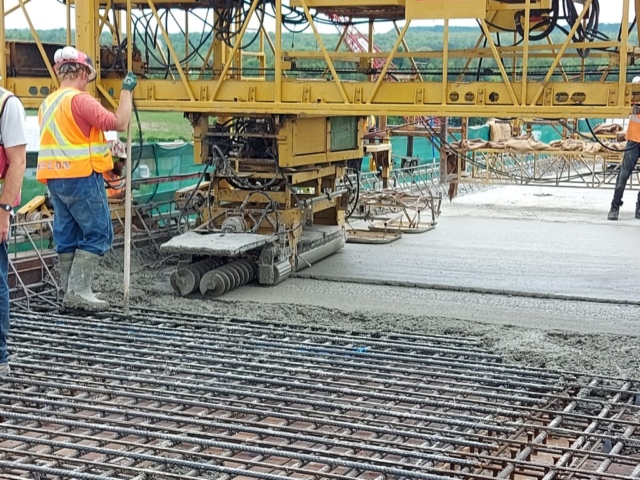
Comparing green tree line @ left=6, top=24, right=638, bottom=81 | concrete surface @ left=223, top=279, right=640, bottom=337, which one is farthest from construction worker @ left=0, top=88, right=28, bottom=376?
green tree line @ left=6, top=24, right=638, bottom=81

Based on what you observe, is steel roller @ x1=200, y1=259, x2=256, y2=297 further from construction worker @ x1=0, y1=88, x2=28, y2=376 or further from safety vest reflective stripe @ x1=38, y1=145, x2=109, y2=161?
construction worker @ x1=0, y1=88, x2=28, y2=376

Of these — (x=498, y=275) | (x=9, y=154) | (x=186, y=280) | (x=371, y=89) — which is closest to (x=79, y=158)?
(x=186, y=280)

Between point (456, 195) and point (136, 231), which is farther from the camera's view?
point (456, 195)

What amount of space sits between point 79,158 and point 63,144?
16 cm

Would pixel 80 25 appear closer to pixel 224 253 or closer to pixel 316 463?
pixel 224 253

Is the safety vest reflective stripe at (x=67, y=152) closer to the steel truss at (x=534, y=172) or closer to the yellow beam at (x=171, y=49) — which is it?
the yellow beam at (x=171, y=49)

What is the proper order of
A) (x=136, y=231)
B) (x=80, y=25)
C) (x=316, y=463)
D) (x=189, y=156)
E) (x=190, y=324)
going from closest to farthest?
(x=316, y=463)
(x=190, y=324)
(x=80, y=25)
(x=136, y=231)
(x=189, y=156)

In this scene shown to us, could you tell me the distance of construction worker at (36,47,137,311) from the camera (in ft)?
24.0

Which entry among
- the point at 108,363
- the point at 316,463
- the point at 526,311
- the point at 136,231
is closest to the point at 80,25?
the point at 136,231

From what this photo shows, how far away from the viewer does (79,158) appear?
24.3 ft

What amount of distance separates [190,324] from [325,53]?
9.47 ft

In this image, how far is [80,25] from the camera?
9.39 meters

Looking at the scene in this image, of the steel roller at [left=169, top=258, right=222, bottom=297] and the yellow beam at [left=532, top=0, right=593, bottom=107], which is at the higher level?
the yellow beam at [left=532, top=0, right=593, bottom=107]

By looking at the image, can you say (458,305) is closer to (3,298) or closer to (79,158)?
(79,158)
